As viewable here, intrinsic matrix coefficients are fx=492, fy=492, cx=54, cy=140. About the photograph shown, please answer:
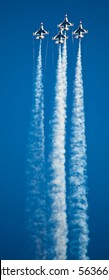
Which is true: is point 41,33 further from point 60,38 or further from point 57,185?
point 57,185

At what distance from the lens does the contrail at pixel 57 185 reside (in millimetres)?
23156

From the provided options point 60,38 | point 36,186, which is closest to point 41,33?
point 60,38

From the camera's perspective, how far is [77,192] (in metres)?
24.2

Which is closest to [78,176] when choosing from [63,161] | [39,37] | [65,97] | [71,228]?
[63,161]

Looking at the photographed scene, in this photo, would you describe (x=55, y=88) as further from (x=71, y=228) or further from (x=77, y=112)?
(x=71, y=228)

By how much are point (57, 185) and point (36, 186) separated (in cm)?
122

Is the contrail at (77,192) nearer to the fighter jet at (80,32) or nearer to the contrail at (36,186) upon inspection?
the contrail at (36,186)

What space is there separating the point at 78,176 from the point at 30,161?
2701 millimetres

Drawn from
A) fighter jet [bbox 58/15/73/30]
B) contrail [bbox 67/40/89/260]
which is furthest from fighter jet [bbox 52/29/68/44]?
contrail [bbox 67/40/89/260]

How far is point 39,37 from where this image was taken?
2858 cm

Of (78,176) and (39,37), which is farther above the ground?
(39,37)

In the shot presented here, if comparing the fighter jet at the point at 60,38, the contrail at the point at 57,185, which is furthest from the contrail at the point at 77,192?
the fighter jet at the point at 60,38

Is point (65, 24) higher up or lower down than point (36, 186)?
higher up

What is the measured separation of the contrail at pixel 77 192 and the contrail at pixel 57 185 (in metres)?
0.41
